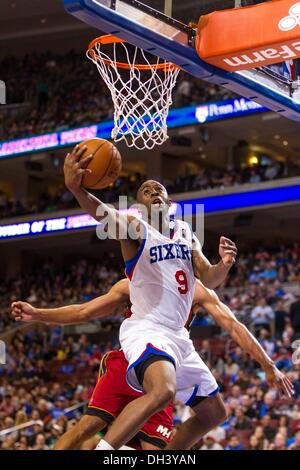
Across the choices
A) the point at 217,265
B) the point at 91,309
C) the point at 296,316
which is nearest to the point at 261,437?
the point at 296,316

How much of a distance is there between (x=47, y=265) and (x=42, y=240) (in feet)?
3.20

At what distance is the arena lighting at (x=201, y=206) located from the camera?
21.4 m

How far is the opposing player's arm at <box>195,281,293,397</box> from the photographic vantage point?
5.93 meters

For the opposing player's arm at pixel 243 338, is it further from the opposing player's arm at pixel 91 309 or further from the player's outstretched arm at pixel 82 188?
the player's outstretched arm at pixel 82 188

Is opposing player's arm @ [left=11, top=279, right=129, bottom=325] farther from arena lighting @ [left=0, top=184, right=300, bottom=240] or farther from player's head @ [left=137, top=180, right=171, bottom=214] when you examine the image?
arena lighting @ [left=0, top=184, right=300, bottom=240]

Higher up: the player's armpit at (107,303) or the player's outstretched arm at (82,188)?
the player's outstretched arm at (82,188)

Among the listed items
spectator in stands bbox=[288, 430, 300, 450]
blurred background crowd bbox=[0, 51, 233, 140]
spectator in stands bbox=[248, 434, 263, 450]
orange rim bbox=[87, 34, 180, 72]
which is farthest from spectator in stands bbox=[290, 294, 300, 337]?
orange rim bbox=[87, 34, 180, 72]

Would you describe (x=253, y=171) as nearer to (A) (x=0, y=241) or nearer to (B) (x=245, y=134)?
(B) (x=245, y=134)

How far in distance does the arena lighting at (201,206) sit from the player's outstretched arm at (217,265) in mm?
12934

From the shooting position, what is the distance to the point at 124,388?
19.8 ft

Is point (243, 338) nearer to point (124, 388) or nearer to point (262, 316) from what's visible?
point (124, 388)

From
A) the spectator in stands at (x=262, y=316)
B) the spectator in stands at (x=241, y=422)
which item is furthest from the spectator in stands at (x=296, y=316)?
the spectator in stands at (x=241, y=422)

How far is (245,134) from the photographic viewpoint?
24.8 meters

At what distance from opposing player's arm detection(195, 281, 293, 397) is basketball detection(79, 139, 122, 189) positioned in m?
1.40
